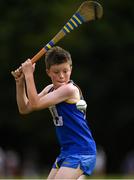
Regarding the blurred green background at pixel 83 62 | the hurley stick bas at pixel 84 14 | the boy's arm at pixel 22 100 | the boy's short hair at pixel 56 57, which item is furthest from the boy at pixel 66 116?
the blurred green background at pixel 83 62

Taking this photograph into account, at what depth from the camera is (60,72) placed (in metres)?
8.82

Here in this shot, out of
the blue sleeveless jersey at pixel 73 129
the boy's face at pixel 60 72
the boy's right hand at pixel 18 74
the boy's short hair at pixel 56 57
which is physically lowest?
the blue sleeveless jersey at pixel 73 129

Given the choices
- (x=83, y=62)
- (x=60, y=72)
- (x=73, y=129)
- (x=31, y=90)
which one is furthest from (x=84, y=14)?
(x=83, y=62)

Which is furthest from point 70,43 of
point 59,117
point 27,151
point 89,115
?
point 59,117

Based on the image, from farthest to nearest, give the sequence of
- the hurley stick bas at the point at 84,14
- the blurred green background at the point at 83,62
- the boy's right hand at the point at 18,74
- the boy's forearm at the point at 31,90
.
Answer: the blurred green background at the point at 83,62 < the hurley stick bas at the point at 84,14 < the boy's right hand at the point at 18,74 < the boy's forearm at the point at 31,90

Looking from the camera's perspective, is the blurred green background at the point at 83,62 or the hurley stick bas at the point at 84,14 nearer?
the hurley stick bas at the point at 84,14

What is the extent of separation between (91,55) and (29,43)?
269 cm

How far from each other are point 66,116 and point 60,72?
450 millimetres

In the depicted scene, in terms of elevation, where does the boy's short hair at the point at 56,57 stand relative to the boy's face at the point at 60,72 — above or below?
above

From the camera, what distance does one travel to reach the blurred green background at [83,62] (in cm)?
2855

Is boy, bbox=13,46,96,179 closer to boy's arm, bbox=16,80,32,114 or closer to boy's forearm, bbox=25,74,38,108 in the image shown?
boy's forearm, bbox=25,74,38,108

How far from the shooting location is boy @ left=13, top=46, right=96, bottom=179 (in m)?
8.77

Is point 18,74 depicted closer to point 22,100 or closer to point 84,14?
point 22,100

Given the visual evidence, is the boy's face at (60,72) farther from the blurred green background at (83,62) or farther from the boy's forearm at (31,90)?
the blurred green background at (83,62)
